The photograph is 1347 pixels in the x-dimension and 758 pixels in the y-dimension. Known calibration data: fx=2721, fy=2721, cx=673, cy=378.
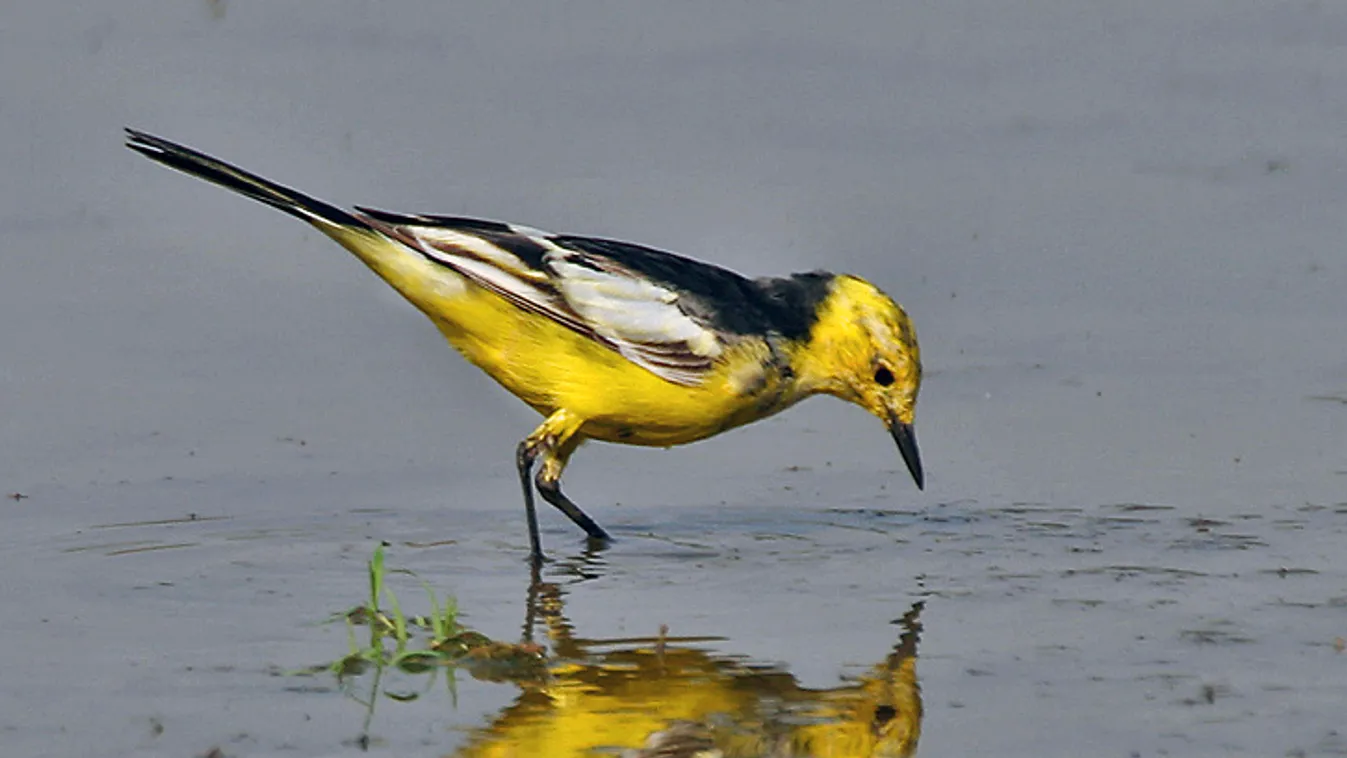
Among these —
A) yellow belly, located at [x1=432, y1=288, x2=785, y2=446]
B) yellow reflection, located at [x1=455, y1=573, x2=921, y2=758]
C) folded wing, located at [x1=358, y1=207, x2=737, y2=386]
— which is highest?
folded wing, located at [x1=358, y1=207, x2=737, y2=386]

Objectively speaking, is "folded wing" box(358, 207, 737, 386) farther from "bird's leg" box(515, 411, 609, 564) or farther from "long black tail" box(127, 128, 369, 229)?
"bird's leg" box(515, 411, 609, 564)

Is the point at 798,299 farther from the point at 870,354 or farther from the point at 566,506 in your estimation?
the point at 566,506

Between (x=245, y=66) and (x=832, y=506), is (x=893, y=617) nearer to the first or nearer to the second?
(x=832, y=506)

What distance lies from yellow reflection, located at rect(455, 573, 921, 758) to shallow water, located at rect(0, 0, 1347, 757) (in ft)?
0.08

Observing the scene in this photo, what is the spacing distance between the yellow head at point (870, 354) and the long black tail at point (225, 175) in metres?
1.72

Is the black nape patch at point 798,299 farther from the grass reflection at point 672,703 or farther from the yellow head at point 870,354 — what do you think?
the grass reflection at point 672,703

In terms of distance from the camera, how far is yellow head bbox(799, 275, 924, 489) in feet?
30.1

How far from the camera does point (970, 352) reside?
35.4 feet

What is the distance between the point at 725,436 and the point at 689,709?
340 centimetres

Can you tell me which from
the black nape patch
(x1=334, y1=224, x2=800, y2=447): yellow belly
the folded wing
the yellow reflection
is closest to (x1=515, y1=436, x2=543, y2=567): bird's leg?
(x1=334, y1=224, x2=800, y2=447): yellow belly

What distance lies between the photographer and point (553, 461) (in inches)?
367

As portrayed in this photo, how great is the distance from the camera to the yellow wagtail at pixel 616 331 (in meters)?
8.96

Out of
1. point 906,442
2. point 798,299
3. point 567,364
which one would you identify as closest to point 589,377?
point 567,364

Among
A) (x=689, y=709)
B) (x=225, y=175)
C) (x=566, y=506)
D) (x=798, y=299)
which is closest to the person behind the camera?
(x=689, y=709)
